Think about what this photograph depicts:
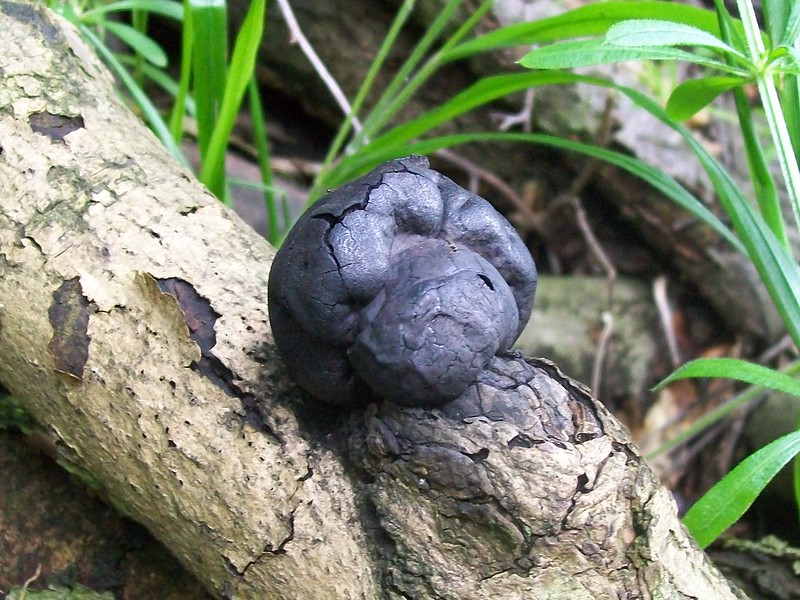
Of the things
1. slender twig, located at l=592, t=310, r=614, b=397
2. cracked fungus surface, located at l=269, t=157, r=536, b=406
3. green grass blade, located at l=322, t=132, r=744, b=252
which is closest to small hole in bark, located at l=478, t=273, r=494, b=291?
cracked fungus surface, located at l=269, t=157, r=536, b=406

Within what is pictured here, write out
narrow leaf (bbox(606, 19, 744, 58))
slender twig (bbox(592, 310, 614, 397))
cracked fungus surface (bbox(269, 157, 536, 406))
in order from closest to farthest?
cracked fungus surface (bbox(269, 157, 536, 406)) < narrow leaf (bbox(606, 19, 744, 58)) < slender twig (bbox(592, 310, 614, 397))

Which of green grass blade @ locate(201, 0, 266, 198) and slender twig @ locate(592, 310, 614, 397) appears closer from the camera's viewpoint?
green grass blade @ locate(201, 0, 266, 198)

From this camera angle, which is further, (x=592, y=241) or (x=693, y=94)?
(x=592, y=241)

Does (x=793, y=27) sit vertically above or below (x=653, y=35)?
above

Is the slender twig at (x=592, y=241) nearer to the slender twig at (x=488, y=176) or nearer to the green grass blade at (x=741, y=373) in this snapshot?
the slender twig at (x=488, y=176)

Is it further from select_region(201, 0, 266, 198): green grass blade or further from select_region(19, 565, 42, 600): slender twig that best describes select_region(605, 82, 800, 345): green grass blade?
select_region(19, 565, 42, 600): slender twig

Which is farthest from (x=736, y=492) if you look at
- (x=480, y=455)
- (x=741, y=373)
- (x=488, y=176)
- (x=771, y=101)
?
(x=488, y=176)

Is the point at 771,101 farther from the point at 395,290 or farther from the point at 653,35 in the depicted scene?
the point at 395,290

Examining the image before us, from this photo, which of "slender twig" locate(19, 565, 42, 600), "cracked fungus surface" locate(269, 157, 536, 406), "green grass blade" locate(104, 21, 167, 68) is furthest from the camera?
"green grass blade" locate(104, 21, 167, 68)
